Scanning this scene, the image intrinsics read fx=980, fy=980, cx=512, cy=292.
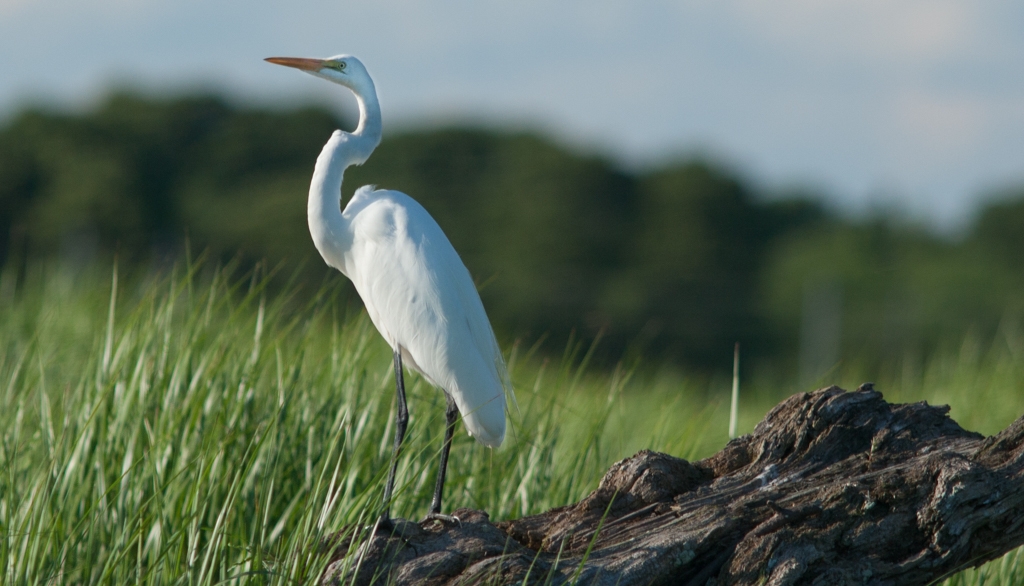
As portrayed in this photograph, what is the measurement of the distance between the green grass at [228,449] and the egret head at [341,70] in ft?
2.43

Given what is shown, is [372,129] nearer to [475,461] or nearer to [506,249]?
[475,461]

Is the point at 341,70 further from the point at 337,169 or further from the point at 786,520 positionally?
the point at 786,520

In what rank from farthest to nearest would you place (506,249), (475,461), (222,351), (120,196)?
1. (506,249)
2. (120,196)
3. (475,461)
4. (222,351)

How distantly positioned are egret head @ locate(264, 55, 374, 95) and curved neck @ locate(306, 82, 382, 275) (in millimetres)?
18

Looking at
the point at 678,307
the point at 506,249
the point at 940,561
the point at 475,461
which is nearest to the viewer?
the point at 940,561

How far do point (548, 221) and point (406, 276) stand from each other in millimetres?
24026

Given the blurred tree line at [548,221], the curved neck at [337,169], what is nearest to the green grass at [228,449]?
the curved neck at [337,169]

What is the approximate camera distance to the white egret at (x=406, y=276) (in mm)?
2738

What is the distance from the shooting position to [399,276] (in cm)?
280

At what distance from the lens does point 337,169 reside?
2.75 m

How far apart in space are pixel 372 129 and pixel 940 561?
1.82 m

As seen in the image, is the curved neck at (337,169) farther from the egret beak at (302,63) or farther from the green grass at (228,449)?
the green grass at (228,449)

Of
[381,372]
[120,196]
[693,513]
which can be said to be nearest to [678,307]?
[120,196]

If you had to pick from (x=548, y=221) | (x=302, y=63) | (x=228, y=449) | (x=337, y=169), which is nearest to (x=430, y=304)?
(x=337, y=169)
